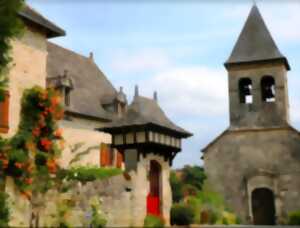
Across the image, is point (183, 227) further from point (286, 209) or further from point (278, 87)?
point (278, 87)

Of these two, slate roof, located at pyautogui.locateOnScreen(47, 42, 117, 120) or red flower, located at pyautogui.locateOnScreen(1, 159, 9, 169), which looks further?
slate roof, located at pyautogui.locateOnScreen(47, 42, 117, 120)

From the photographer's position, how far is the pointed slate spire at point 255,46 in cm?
2855

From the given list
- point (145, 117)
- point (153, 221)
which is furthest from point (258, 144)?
point (153, 221)

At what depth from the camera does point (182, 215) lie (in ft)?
64.1

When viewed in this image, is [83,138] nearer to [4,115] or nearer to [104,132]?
[104,132]

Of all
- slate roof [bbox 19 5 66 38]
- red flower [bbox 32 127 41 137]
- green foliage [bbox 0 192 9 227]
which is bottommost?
green foliage [bbox 0 192 9 227]

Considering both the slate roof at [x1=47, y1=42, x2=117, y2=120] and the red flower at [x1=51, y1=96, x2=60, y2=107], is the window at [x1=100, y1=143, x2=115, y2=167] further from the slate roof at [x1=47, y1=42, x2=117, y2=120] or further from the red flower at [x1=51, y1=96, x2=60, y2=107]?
the red flower at [x1=51, y1=96, x2=60, y2=107]

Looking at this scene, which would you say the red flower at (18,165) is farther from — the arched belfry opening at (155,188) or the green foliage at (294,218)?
the green foliage at (294,218)

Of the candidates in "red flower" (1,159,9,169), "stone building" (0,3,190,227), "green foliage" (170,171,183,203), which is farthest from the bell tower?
"red flower" (1,159,9,169)

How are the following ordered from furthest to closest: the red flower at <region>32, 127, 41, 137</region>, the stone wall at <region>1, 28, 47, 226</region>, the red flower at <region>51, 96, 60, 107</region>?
1. the red flower at <region>51, 96, 60, 107</region>
2. the red flower at <region>32, 127, 41, 137</region>
3. the stone wall at <region>1, 28, 47, 226</region>

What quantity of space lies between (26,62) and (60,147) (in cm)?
307

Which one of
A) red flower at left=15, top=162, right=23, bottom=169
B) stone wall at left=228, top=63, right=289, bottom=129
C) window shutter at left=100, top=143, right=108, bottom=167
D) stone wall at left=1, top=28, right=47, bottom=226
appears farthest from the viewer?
stone wall at left=228, top=63, right=289, bottom=129

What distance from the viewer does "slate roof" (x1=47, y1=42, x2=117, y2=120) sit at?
26348 millimetres

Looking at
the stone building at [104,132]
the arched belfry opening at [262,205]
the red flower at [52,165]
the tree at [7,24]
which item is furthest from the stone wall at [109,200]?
the arched belfry opening at [262,205]
